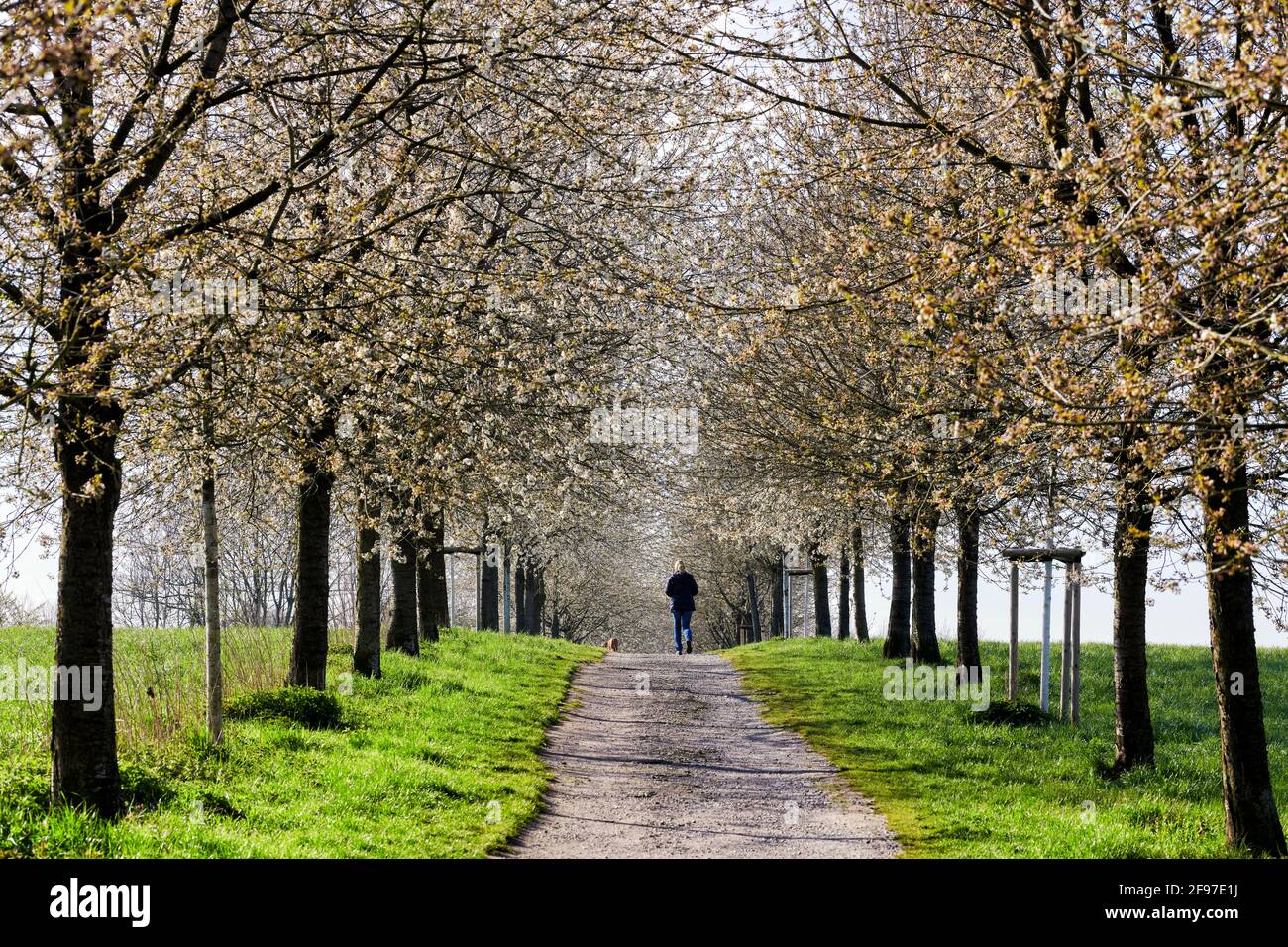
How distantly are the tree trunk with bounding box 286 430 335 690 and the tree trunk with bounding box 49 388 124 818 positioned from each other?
21.2ft

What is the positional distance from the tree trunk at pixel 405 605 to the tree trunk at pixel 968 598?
9.11 metres

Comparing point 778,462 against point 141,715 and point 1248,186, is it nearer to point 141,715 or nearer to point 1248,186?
point 141,715

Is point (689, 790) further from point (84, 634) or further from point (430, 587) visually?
point (430, 587)

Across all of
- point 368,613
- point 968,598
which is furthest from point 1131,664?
point 368,613

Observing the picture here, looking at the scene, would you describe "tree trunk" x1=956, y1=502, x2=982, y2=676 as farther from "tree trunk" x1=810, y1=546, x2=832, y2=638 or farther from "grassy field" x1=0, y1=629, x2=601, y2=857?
"tree trunk" x1=810, y1=546, x2=832, y2=638

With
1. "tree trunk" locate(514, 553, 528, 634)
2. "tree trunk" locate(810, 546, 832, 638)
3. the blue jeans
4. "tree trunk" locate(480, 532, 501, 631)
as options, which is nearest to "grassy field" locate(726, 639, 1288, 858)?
the blue jeans

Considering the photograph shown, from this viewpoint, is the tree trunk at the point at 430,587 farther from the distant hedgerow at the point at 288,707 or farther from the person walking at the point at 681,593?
the distant hedgerow at the point at 288,707

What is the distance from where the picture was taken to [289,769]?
11.0 metres

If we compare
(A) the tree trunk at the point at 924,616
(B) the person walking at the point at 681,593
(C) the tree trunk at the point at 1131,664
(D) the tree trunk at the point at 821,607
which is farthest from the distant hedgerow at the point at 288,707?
(D) the tree trunk at the point at 821,607

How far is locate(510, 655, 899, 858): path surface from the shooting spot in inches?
384

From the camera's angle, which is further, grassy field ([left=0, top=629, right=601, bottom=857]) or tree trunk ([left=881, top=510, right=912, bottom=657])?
tree trunk ([left=881, top=510, right=912, bottom=657])

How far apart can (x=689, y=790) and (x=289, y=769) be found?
3979 millimetres

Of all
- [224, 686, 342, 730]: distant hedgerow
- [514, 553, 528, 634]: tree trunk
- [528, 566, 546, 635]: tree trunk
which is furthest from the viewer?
[528, 566, 546, 635]: tree trunk
